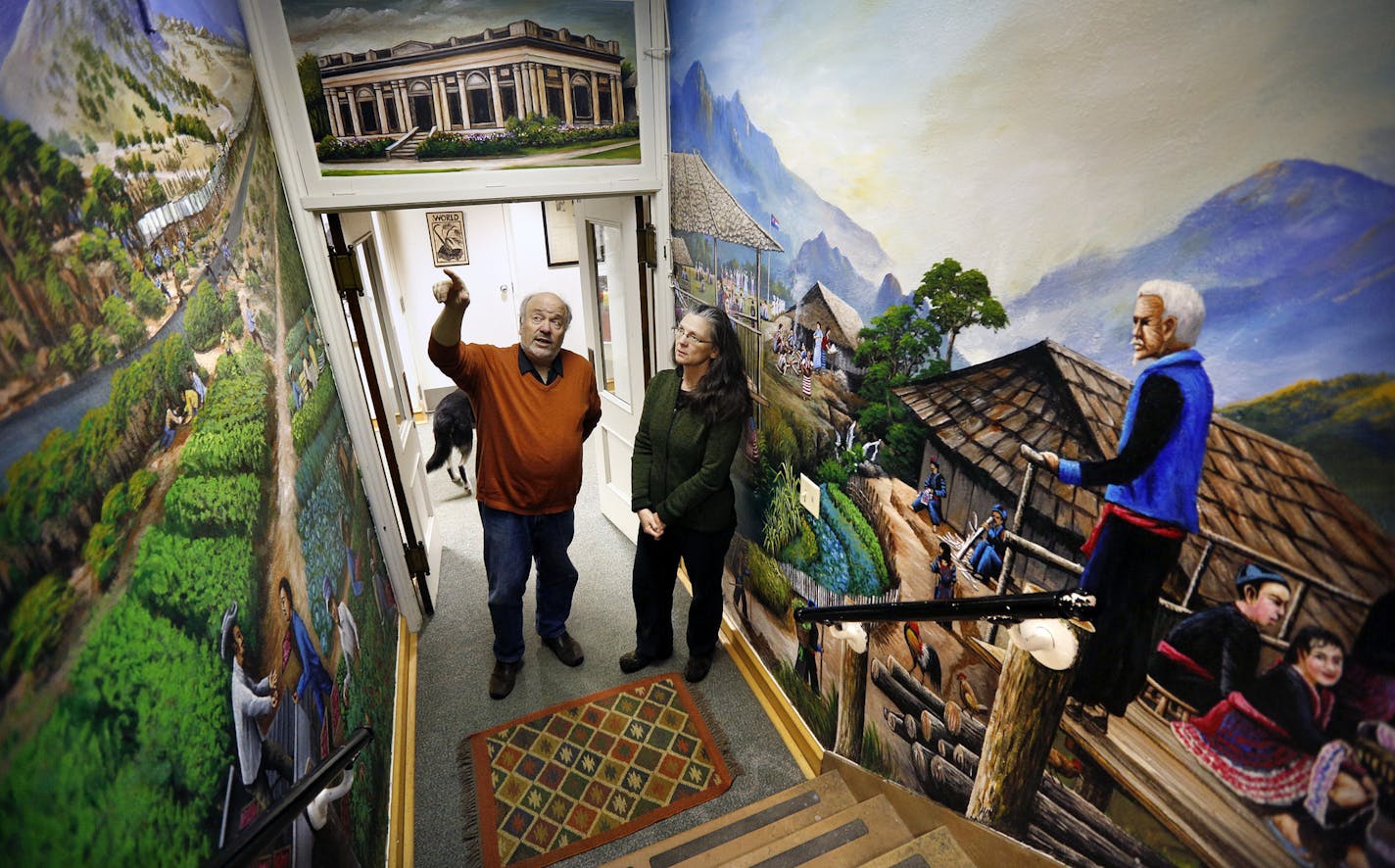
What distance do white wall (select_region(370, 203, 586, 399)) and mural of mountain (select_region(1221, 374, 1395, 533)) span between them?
486 centimetres

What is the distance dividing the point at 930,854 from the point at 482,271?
17.7 feet

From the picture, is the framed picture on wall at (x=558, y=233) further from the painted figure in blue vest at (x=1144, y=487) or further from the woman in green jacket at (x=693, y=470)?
the painted figure in blue vest at (x=1144, y=487)

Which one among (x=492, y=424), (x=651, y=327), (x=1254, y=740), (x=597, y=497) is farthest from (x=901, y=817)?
(x=597, y=497)

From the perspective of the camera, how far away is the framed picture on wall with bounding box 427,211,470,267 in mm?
5320

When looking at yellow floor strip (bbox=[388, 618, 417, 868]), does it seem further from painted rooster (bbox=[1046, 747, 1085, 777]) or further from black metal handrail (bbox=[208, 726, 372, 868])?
painted rooster (bbox=[1046, 747, 1085, 777])

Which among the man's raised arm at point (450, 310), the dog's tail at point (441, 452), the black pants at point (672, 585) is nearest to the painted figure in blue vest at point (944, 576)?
the black pants at point (672, 585)

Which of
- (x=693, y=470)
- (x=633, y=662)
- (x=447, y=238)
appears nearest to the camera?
(x=693, y=470)

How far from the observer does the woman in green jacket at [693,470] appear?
84.6 inches

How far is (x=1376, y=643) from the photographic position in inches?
30.1

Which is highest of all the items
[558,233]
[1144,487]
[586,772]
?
[1144,487]

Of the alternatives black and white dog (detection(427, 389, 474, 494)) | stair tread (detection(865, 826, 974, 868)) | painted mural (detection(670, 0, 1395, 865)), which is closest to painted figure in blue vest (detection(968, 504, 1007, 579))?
painted mural (detection(670, 0, 1395, 865))

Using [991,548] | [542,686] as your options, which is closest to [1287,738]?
[991,548]

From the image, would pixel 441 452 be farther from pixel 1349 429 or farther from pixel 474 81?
pixel 1349 429

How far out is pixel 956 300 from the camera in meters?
1.31
